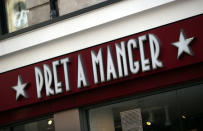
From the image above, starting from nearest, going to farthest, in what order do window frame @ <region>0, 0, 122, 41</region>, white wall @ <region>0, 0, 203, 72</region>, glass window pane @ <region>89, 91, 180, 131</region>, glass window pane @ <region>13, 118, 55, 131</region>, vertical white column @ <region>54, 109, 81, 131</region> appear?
white wall @ <region>0, 0, 203, 72</region> → glass window pane @ <region>89, 91, 180, 131</region> → window frame @ <region>0, 0, 122, 41</region> → vertical white column @ <region>54, 109, 81, 131</region> → glass window pane @ <region>13, 118, 55, 131</region>

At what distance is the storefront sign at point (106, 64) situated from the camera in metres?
9.25

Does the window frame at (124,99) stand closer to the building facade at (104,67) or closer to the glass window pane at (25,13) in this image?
the building facade at (104,67)

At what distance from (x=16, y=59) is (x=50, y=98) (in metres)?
1.34

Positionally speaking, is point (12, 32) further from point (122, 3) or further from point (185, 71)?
point (185, 71)

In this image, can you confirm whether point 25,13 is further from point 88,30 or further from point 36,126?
point 36,126

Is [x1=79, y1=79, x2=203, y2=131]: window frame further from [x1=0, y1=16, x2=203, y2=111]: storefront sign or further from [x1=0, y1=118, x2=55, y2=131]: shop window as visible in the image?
[x1=0, y1=118, x2=55, y2=131]: shop window

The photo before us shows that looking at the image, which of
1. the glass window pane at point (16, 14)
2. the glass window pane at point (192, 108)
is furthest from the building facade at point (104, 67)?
the glass window pane at point (16, 14)

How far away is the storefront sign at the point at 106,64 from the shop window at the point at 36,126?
0.58 metres

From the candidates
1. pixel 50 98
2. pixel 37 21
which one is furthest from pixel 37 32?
pixel 50 98

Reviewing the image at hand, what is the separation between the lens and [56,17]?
10.9 meters

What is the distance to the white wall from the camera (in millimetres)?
9562

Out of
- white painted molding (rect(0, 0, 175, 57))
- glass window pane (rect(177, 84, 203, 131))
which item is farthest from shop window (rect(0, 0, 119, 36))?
glass window pane (rect(177, 84, 203, 131))

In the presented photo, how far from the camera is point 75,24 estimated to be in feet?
34.6

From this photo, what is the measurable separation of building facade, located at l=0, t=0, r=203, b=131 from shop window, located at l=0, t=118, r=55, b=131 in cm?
2
